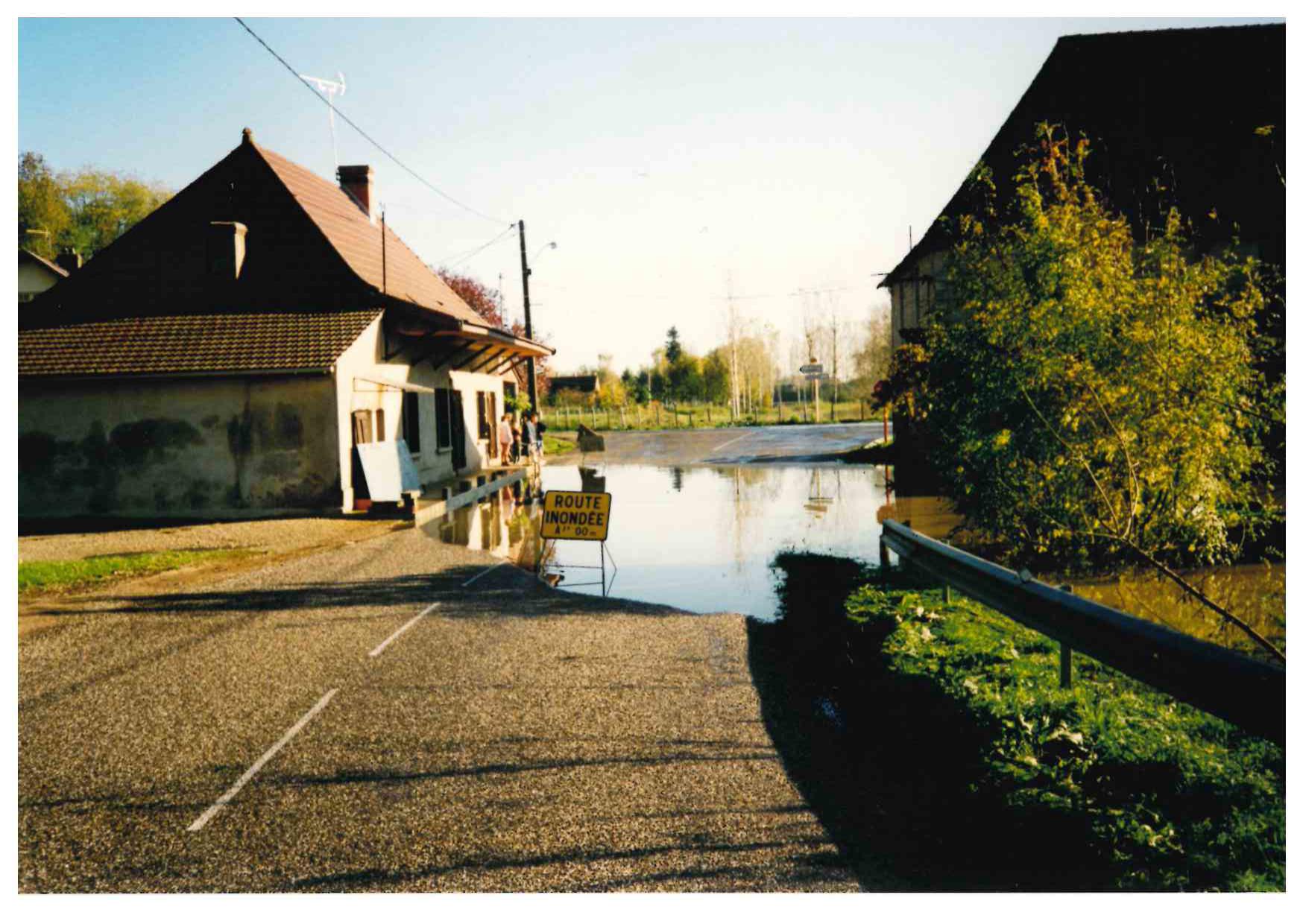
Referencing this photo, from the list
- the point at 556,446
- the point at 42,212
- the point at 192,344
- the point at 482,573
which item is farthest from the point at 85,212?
the point at 482,573

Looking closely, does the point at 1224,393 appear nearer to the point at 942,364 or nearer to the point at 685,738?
the point at 942,364

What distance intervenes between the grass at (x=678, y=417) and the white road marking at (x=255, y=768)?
175ft

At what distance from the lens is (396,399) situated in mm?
21500

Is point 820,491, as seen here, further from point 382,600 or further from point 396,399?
point 382,600

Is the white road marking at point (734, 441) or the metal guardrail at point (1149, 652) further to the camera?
the white road marking at point (734, 441)

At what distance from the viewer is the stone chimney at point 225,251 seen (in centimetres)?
2041

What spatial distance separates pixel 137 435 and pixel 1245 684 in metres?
19.2

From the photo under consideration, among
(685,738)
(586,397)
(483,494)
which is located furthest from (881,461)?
(586,397)

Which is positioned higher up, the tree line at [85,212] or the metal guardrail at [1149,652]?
the tree line at [85,212]

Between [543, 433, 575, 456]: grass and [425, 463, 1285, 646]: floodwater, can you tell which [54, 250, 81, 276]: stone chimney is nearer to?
[543, 433, 575, 456]: grass

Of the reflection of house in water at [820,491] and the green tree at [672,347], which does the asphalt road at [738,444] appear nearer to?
the reflection of house in water at [820,491]

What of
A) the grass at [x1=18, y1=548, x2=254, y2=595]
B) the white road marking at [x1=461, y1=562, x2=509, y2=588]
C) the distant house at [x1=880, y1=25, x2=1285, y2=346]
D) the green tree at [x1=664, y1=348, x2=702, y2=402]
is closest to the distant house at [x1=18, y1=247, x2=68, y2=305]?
the grass at [x1=18, y1=548, x2=254, y2=595]

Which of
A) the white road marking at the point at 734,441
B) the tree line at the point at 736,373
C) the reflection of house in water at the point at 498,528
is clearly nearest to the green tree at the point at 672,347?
the tree line at the point at 736,373

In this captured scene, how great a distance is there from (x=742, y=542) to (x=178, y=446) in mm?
11392
